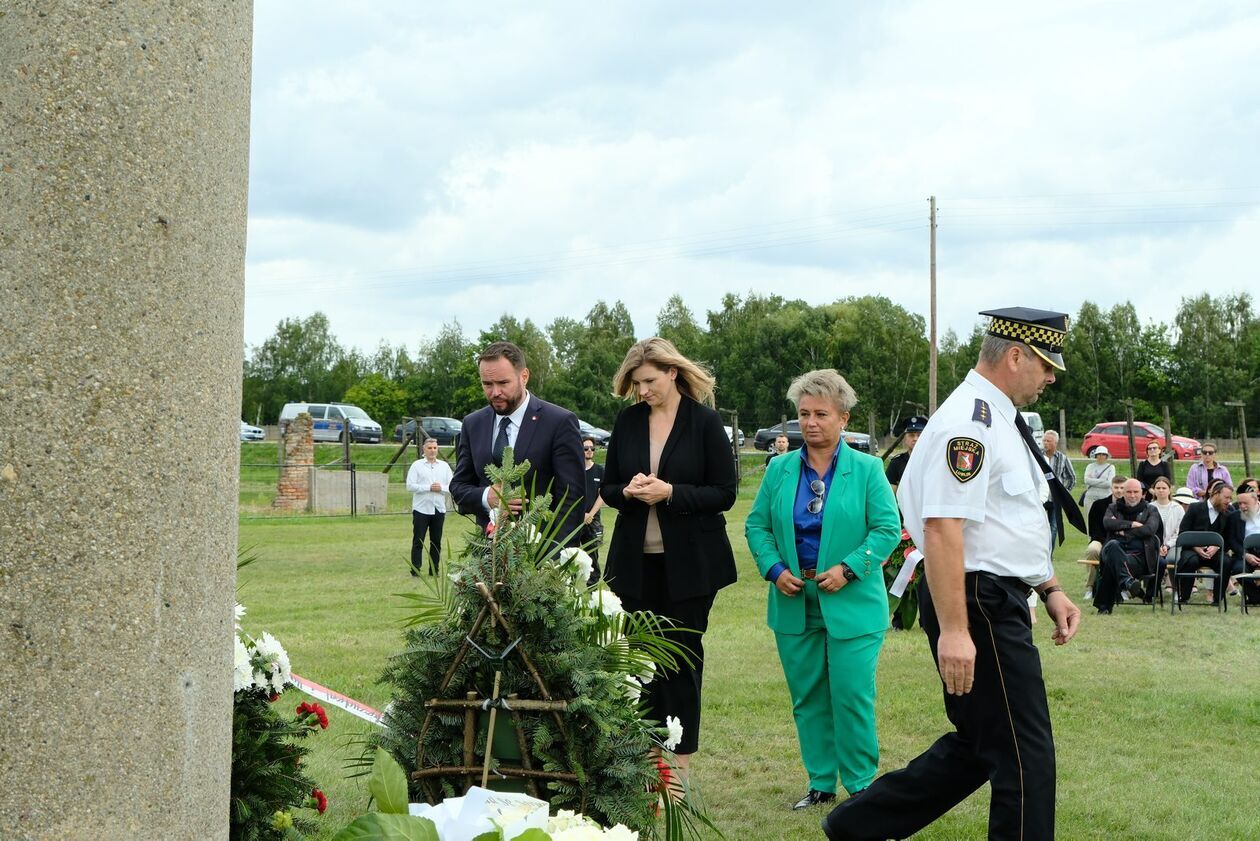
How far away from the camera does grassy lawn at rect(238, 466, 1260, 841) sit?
569cm

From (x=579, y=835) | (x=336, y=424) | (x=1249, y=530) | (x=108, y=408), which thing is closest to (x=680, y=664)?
(x=579, y=835)

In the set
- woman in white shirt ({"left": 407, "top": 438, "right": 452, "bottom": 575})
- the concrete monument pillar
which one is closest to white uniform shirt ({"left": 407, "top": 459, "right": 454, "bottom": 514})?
woman in white shirt ({"left": 407, "top": 438, "right": 452, "bottom": 575})

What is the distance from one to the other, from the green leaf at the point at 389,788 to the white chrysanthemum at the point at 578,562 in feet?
4.05

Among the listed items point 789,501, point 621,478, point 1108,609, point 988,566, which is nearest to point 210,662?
point 988,566

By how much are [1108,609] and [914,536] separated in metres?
9.80

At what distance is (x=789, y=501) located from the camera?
6004 millimetres

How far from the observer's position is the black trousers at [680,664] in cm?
543

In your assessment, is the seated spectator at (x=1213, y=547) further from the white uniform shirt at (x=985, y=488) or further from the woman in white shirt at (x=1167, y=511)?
the white uniform shirt at (x=985, y=488)

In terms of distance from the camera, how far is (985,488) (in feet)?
13.4

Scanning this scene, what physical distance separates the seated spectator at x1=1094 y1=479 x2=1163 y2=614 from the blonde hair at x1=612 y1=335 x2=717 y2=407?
28.6 ft

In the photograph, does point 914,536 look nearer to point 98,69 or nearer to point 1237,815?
point 1237,815

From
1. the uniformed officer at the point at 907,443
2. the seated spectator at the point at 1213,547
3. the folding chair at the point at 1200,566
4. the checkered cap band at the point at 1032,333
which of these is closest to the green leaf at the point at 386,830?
the checkered cap band at the point at 1032,333

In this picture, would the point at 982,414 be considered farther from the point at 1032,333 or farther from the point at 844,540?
the point at 844,540

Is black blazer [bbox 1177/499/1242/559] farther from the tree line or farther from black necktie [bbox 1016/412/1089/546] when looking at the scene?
the tree line
